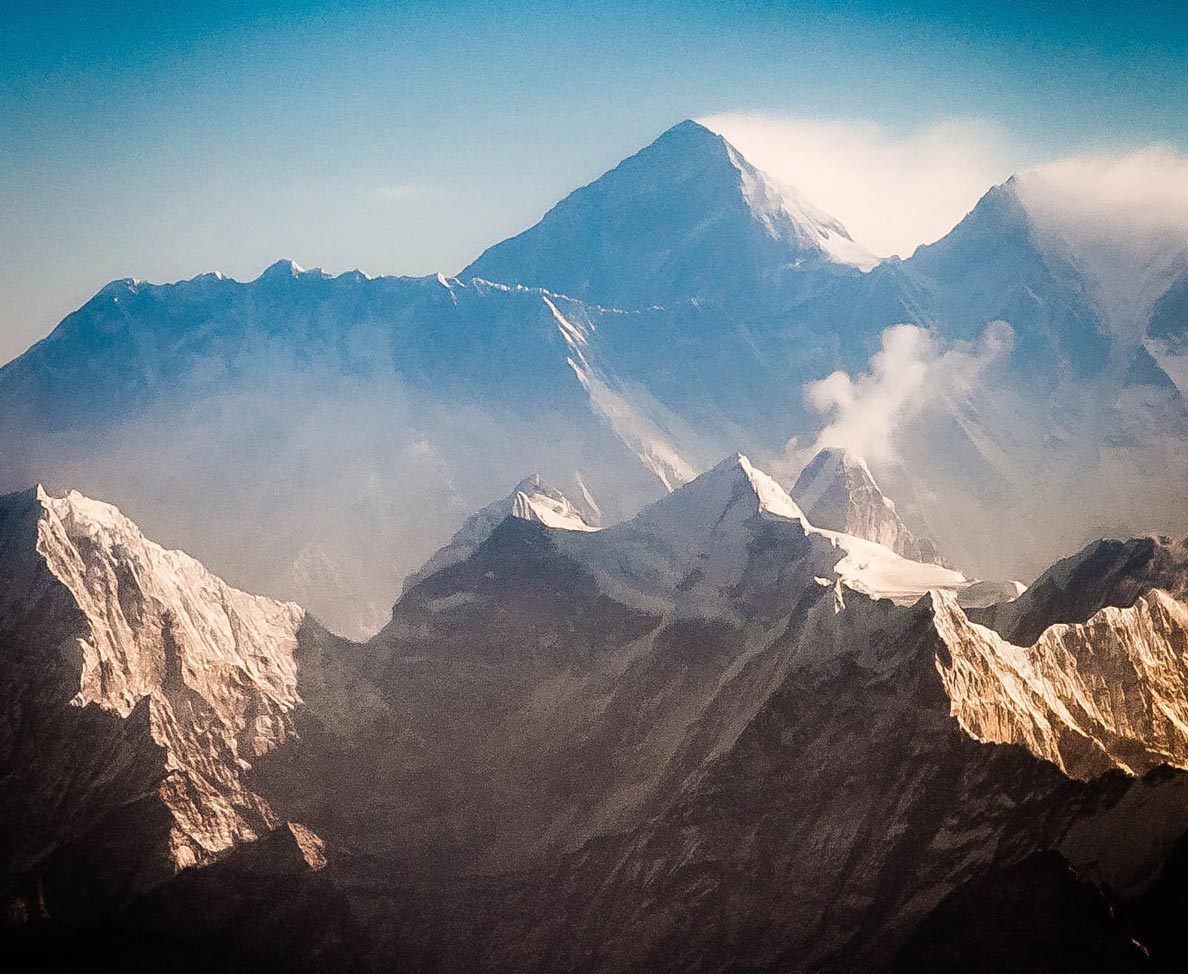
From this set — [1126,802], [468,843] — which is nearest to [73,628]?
[468,843]

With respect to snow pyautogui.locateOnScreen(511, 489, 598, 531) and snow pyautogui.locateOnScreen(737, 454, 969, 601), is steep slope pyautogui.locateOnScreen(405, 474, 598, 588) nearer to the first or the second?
snow pyautogui.locateOnScreen(511, 489, 598, 531)

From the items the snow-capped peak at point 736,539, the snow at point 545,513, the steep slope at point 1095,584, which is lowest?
the steep slope at point 1095,584

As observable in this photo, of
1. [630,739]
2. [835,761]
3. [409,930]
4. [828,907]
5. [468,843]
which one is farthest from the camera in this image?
[630,739]

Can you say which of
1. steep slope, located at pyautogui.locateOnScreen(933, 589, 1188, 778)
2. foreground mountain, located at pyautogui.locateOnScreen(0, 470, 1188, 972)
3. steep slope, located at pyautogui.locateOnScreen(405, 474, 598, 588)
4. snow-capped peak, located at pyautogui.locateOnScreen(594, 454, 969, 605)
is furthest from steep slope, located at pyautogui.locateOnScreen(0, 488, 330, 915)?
steep slope, located at pyautogui.locateOnScreen(933, 589, 1188, 778)

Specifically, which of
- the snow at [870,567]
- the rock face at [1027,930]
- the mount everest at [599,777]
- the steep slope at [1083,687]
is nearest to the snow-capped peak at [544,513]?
the snow at [870,567]

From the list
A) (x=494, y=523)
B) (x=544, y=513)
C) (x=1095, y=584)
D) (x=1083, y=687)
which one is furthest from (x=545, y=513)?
(x=1083, y=687)

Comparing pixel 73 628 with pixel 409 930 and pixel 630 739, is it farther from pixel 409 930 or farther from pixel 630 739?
pixel 630 739

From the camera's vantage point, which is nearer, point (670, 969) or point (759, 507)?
point (670, 969)

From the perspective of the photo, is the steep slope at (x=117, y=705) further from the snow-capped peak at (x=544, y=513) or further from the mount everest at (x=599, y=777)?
the snow-capped peak at (x=544, y=513)
